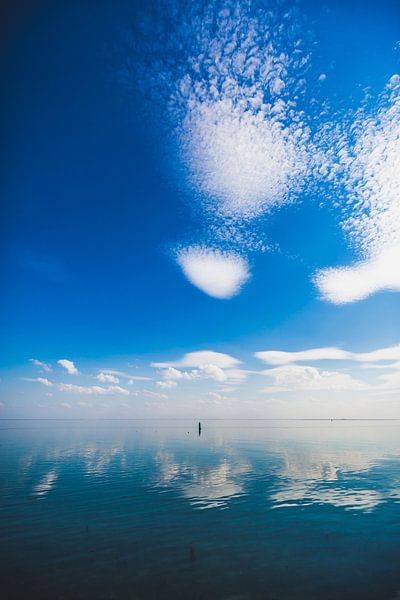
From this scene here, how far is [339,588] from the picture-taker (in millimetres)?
12531

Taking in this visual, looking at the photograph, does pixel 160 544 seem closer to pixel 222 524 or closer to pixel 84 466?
pixel 222 524

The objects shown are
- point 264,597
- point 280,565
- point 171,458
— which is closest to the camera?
point 264,597

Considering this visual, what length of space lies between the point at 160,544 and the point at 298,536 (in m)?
8.15

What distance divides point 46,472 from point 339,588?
125 feet

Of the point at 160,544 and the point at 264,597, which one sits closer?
the point at 264,597

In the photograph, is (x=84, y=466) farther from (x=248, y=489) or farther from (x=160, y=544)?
(x=160, y=544)

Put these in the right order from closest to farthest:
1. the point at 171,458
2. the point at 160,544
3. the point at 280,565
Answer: the point at 280,565
the point at 160,544
the point at 171,458

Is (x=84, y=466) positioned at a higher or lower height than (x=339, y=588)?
higher

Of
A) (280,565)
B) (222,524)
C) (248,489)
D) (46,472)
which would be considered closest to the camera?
(280,565)

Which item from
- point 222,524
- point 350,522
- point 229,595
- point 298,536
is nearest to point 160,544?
point 222,524

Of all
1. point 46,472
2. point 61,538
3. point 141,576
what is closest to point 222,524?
point 141,576

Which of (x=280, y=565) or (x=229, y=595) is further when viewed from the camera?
(x=280, y=565)

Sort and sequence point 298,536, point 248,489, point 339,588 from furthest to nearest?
point 248,489
point 298,536
point 339,588

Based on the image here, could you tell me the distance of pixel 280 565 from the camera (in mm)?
14430
